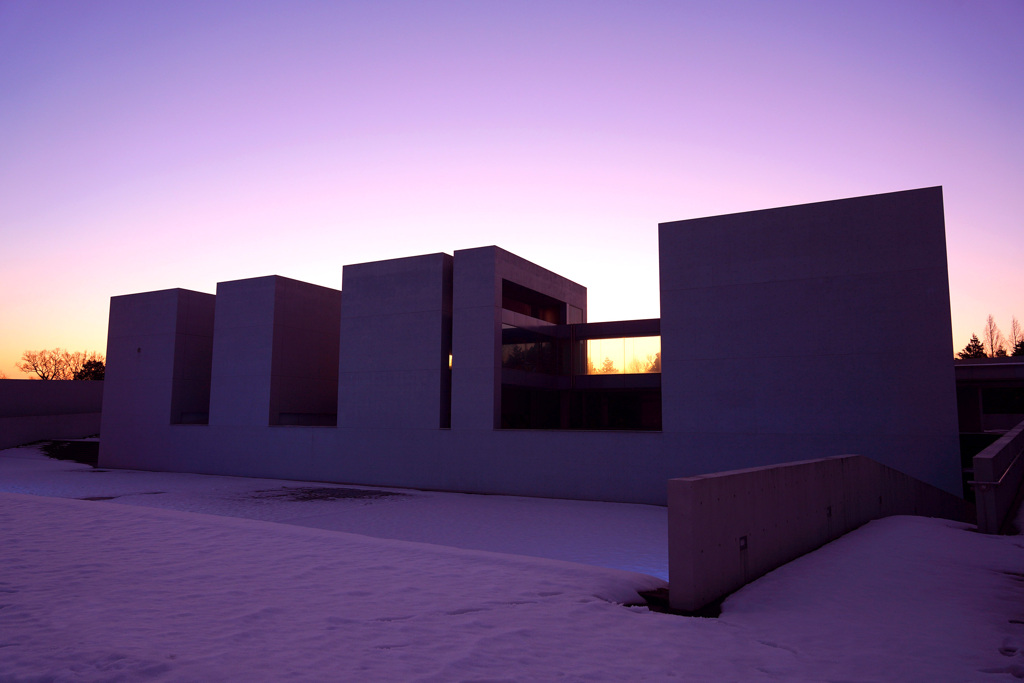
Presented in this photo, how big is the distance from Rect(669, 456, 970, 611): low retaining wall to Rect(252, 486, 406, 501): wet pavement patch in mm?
16120

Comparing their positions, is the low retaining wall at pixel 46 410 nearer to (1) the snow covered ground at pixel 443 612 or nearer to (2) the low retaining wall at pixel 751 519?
(1) the snow covered ground at pixel 443 612

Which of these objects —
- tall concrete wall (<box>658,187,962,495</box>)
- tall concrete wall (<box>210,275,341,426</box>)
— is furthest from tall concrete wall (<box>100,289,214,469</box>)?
tall concrete wall (<box>658,187,962,495</box>)

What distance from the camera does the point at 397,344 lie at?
1107 inches

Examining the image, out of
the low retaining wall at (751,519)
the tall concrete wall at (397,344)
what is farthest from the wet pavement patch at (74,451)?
the low retaining wall at (751,519)

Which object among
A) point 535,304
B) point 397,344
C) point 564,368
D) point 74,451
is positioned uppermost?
point 535,304

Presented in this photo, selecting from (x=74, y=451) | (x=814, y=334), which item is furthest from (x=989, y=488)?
(x=74, y=451)

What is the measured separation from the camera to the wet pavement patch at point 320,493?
23266mm

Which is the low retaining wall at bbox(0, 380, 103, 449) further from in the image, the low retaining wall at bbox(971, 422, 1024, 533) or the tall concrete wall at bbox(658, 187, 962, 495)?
the low retaining wall at bbox(971, 422, 1024, 533)

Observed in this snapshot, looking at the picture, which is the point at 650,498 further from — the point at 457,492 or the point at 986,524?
the point at 986,524

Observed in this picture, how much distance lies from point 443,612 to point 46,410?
56627 millimetres

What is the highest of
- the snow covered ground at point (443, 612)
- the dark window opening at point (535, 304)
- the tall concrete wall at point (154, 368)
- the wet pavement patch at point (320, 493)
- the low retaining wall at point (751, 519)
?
the dark window opening at point (535, 304)

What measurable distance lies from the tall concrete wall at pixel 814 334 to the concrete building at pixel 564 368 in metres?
0.05

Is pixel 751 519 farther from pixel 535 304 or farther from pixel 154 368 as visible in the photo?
pixel 154 368

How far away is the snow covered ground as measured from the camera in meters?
5.25
